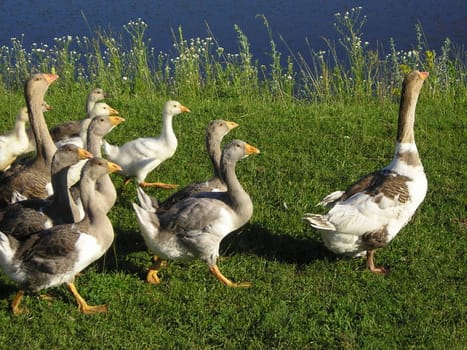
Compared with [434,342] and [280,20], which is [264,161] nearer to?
[434,342]

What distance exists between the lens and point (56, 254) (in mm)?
5816

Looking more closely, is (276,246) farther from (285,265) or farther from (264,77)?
(264,77)

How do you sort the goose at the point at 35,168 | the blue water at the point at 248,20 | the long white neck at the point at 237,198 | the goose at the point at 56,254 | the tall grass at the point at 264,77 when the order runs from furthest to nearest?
the blue water at the point at 248,20 → the tall grass at the point at 264,77 → the goose at the point at 35,168 → the long white neck at the point at 237,198 → the goose at the point at 56,254

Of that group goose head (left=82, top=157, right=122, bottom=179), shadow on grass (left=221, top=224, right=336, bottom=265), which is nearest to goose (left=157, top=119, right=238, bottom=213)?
shadow on grass (left=221, top=224, right=336, bottom=265)

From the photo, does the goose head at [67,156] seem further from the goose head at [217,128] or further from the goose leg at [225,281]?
the goose leg at [225,281]

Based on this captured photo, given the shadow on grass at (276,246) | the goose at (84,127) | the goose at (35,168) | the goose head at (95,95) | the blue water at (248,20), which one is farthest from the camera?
the blue water at (248,20)

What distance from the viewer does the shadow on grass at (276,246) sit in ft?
23.2

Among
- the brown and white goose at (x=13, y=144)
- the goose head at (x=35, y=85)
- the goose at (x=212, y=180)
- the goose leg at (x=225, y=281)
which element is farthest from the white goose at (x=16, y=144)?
the goose leg at (x=225, y=281)

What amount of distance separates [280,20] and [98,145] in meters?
10.8

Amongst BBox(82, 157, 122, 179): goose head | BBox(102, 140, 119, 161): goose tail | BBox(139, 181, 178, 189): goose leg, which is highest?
BBox(82, 157, 122, 179): goose head

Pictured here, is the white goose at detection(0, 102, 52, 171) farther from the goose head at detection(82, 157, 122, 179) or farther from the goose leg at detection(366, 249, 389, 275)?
Answer: the goose leg at detection(366, 249, 389, 275)

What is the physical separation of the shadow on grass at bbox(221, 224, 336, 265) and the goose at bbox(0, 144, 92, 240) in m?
1.71

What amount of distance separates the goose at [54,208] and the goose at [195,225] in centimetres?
72

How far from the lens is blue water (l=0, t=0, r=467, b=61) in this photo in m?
16.5
